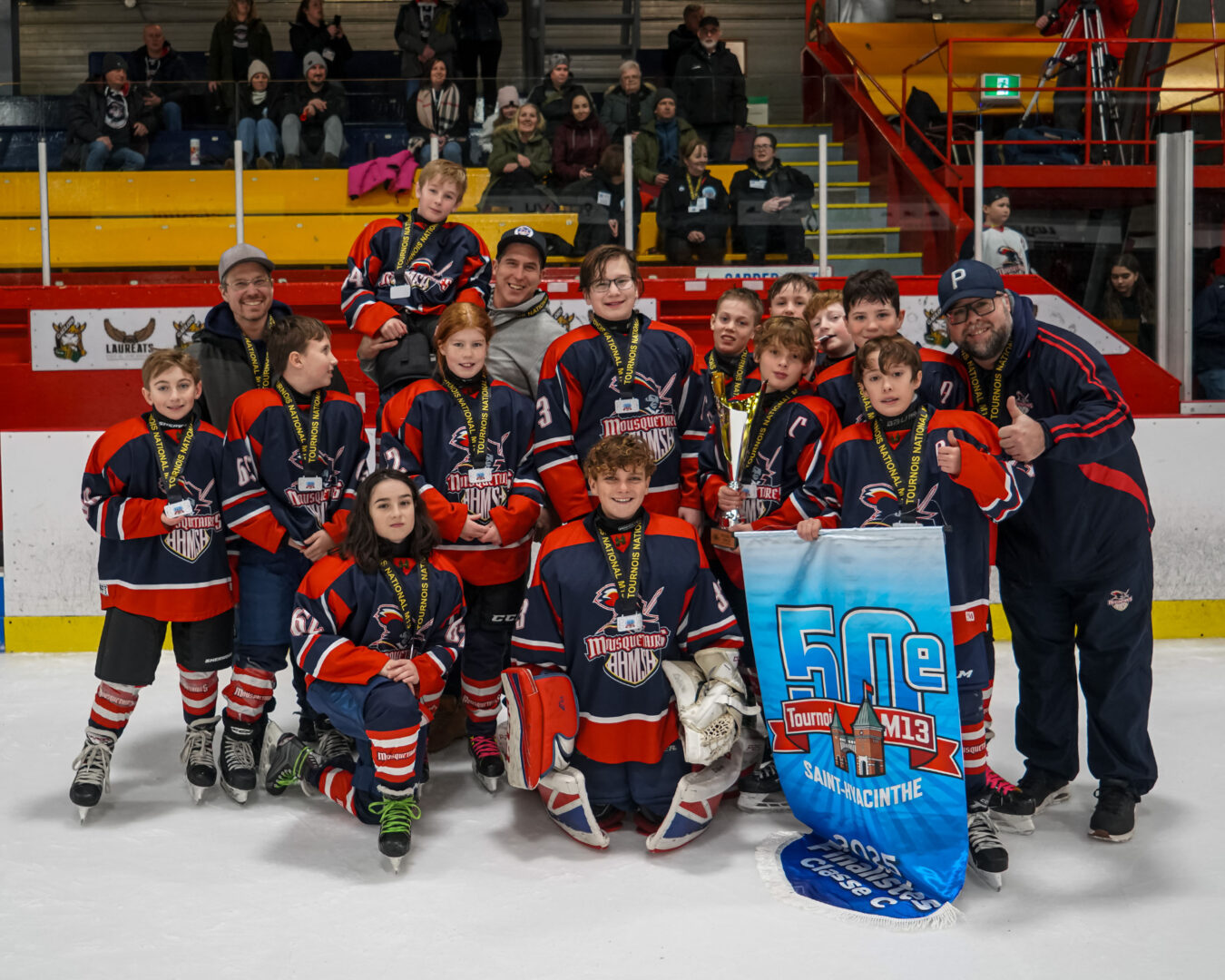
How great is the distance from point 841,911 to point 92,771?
1997 mm

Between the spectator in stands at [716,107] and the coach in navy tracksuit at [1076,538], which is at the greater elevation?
the spectator in stands at [716,107]

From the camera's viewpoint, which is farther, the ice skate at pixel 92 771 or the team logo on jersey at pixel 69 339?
the team logo on jersey at pixel 69 339

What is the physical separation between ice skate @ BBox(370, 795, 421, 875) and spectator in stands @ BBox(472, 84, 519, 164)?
3748mm

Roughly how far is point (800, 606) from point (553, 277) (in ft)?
10.0

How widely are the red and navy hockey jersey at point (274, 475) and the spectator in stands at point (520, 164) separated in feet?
8.32

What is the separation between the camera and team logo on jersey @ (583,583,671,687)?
9.93 feet

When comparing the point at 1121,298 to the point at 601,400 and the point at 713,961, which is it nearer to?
the point at 601,400

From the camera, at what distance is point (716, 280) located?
18.8 ft

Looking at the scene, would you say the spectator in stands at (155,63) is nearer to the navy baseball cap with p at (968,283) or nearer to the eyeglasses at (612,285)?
the eyeglasses at (612,285)

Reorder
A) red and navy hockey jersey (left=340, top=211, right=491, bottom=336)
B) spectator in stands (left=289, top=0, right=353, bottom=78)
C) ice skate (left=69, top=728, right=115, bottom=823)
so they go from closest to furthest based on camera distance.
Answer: ice skate (left=69, top=728, right=115, bottom=823), red and navy hockey jersey (left=340, top=211, right=491, bottom=336), spectator in stands (left=289, top=0, right=353, bottom=78)

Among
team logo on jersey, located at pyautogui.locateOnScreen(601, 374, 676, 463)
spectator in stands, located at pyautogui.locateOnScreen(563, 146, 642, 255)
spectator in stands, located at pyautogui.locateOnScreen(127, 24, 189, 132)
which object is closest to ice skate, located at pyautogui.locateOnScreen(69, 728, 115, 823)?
team logo on jersey, located at pyautogui.locateOnScreen(601, 374, 676, 463)

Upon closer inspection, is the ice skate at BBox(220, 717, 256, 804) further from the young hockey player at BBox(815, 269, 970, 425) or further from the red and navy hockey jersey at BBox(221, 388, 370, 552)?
the young hockey player at BBox(815, 269, 970, 425)

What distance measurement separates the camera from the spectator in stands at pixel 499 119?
19.4 ft

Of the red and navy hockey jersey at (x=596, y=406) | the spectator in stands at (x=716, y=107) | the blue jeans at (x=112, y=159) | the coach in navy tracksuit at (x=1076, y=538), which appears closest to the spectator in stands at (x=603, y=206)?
the spectator in stands at (x=716, y=107)
